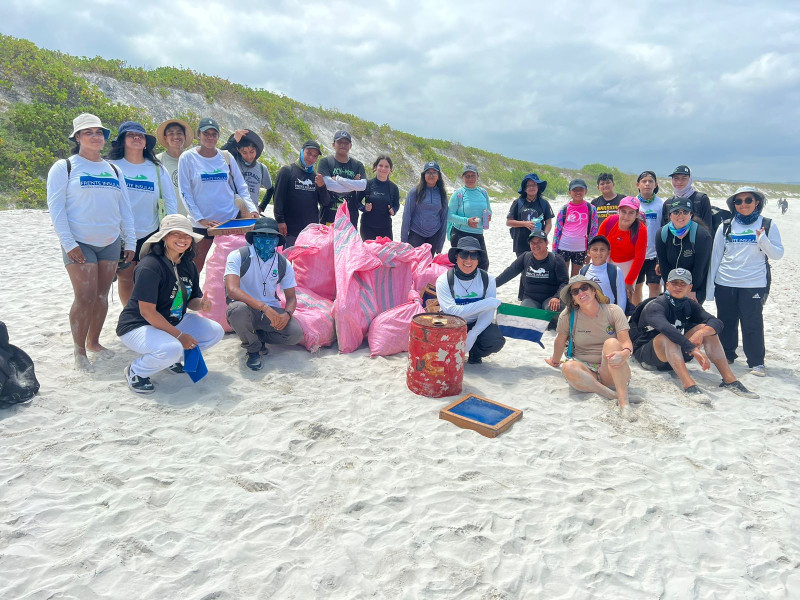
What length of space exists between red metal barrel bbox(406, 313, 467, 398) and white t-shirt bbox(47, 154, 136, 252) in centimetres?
254

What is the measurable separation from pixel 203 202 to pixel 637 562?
4.59m

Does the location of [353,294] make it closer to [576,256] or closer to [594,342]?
[594,342]

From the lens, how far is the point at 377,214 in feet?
20.8

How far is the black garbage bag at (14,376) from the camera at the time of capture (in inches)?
139

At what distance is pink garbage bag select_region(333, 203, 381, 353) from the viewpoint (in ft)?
16.5

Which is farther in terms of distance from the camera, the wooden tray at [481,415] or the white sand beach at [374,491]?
the wooden tray at [481,415]

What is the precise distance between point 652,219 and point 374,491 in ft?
15.1

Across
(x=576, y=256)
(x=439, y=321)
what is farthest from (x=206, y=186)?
(x=576, y=256)

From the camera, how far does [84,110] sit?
608 inches

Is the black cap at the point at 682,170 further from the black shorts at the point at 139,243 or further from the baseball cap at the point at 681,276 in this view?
the black shorts at the point at 139,243

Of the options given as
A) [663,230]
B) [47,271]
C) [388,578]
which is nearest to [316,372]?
[388,578]

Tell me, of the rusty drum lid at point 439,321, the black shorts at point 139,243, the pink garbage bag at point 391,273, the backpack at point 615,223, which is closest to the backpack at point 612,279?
the backpack at point 615,223

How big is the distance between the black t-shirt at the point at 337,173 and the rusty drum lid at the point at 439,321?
248 cm

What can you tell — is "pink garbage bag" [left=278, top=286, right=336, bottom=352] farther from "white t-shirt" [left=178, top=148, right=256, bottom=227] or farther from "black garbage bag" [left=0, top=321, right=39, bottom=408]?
"black garbage bag" [left=0, top=321, right=39, bottom=408]
